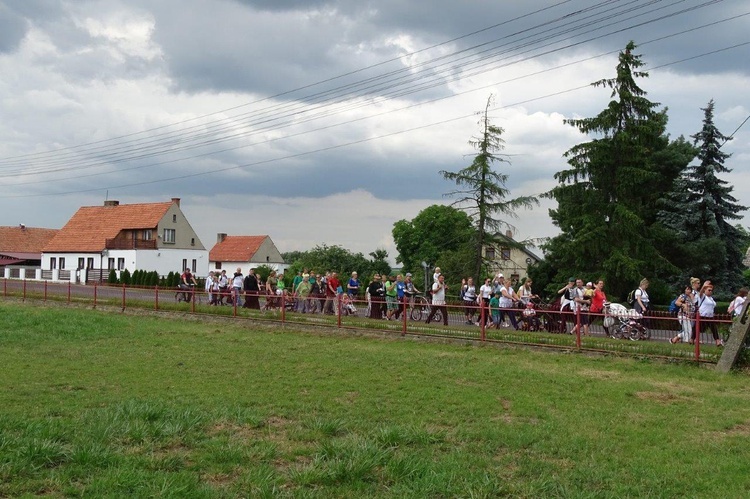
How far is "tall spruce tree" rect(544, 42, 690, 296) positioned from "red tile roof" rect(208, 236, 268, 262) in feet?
194

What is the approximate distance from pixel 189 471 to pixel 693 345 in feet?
37.4

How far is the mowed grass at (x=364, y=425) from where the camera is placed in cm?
612

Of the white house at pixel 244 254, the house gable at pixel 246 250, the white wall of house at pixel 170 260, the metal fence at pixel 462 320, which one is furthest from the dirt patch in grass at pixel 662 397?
the house gable at pixel 246 250

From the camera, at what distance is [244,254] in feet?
297

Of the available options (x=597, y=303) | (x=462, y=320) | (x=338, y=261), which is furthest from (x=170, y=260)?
(x=597, y=303)

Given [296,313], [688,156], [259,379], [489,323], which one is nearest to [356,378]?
[259,379]

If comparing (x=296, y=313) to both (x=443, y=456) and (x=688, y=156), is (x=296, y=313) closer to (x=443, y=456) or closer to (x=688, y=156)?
(x=443, y=456)

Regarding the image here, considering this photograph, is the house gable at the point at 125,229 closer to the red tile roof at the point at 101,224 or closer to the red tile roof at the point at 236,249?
the red tile roof at the point at 101,224

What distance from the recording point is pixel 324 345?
57.1 ft

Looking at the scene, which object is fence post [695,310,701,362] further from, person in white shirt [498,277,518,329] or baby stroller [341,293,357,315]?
baby stroller [341,293,357,315]

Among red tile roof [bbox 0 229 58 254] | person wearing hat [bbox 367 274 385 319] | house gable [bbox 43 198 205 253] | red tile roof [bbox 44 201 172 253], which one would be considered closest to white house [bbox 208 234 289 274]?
house gable [bbox 43 198 205 253]

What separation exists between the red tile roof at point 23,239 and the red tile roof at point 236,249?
19.2 meters

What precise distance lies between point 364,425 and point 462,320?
36.1 ft

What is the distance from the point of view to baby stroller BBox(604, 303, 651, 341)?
16094 mm
